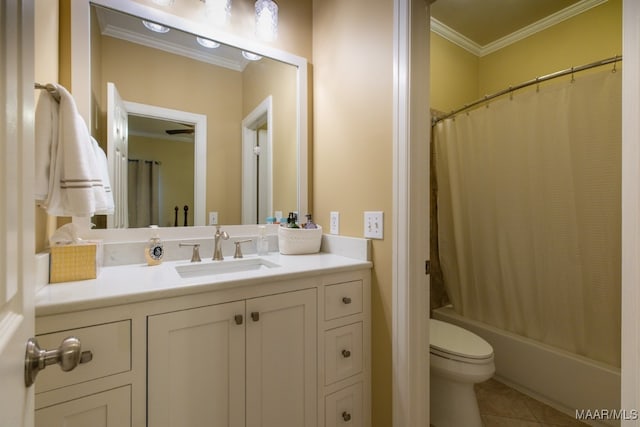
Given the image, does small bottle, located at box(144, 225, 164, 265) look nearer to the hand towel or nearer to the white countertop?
the white countertop

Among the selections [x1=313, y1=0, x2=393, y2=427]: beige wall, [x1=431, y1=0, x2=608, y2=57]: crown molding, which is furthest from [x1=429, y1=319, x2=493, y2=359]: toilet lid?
[x1=431, y1=0, x2=608, y2=57]: crown molding

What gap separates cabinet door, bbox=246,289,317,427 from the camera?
1001 millimetres

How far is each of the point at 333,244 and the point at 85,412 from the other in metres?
1.11

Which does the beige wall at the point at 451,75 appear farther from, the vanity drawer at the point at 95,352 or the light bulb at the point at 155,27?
the vanity drawer at the point at 95,352

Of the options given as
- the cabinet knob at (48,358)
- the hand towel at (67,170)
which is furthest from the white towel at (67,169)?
the cabinet knob at (48,358)

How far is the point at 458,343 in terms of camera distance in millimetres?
1460

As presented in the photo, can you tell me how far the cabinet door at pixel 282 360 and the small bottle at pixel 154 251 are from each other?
547mm

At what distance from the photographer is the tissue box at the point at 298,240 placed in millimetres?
1508

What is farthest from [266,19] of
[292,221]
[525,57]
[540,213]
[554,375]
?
[554,375]

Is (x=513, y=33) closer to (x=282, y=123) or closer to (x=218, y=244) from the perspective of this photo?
(x=282, y=123)

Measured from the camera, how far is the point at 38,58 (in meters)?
0.92

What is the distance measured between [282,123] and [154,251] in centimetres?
101

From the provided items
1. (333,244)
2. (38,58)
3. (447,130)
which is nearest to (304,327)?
(333,244)

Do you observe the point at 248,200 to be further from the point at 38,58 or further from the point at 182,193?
the point at 38,58
